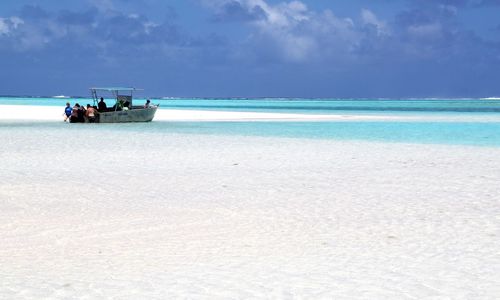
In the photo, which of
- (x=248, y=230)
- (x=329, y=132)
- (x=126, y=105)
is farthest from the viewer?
(x=126, y=105)

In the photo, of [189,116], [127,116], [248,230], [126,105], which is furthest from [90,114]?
[248,230]

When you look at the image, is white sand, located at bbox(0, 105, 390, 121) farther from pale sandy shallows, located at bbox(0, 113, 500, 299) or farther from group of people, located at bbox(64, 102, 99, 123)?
pale sandy shallows, located at bbox(0, 113, 500, 299)

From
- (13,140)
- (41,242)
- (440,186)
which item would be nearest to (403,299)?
(41,242)

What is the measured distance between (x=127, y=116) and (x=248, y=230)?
27531 mm

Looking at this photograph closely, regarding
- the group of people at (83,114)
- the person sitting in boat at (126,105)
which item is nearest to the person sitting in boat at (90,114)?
the group of people at (83,114)

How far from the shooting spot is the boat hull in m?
33.7

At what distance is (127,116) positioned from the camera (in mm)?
34438

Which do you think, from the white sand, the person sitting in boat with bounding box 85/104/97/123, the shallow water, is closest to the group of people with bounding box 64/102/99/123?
the person sitting in boat with bounding box 85/104/97/123

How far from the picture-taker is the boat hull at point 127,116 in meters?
33.7

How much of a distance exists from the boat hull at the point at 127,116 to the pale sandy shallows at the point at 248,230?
61.4 ft

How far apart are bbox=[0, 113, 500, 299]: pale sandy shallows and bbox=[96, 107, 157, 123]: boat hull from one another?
1872 cm

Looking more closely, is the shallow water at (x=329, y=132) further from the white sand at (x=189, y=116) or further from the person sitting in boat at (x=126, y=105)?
the white sand at (x=189, y=116)

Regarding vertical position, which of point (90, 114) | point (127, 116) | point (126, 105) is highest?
point (126, 105)

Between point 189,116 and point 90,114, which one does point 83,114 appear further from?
point 189,116
